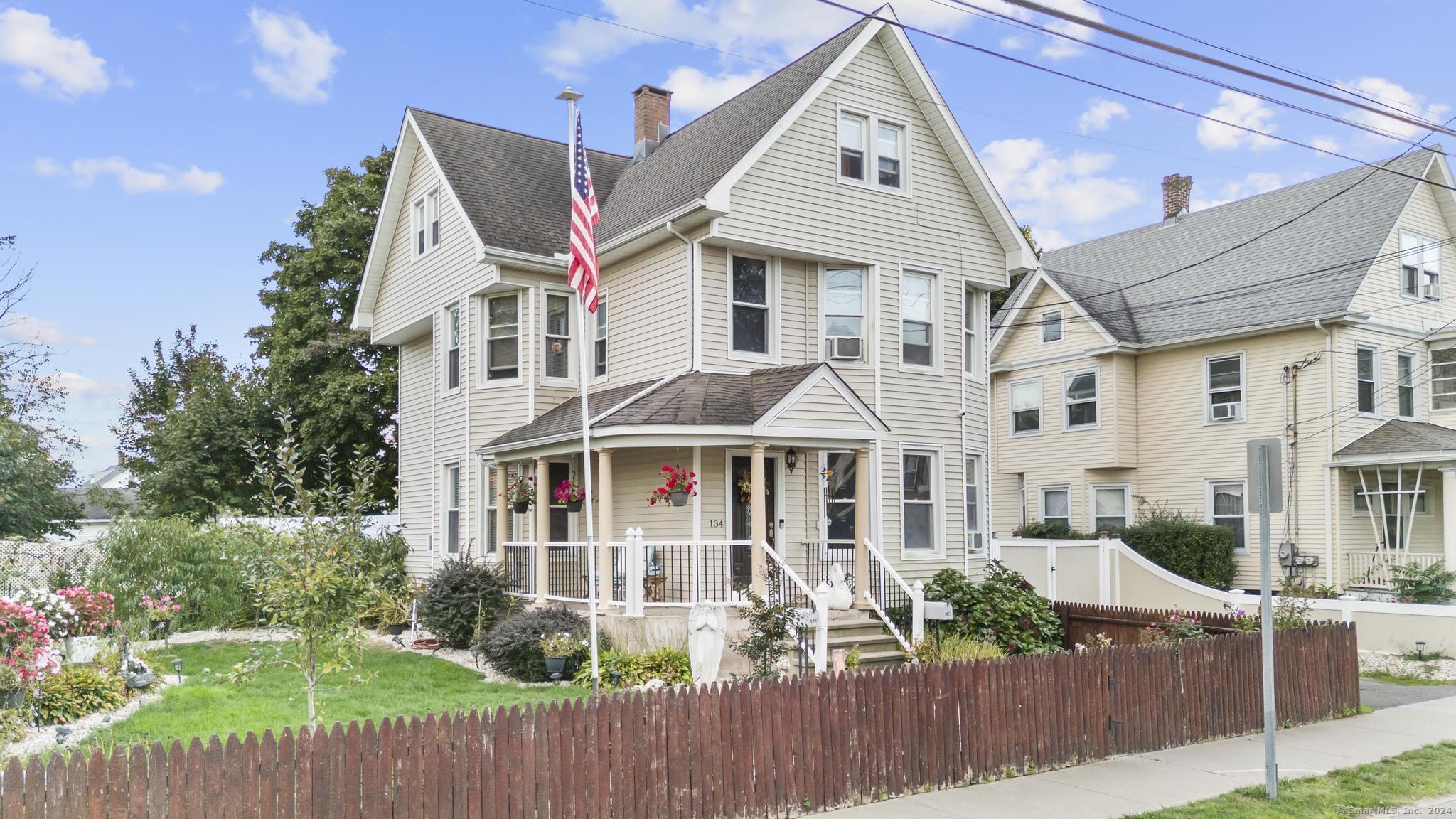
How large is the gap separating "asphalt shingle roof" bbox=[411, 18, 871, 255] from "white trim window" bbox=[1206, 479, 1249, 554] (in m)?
14.2

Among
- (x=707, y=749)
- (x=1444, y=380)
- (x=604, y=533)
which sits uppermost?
(x=1444, y=380)

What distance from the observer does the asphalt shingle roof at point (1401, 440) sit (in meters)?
22.3

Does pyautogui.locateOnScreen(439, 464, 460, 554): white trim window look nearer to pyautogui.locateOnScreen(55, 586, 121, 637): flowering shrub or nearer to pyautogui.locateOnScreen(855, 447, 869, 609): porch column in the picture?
pyautogui.locateOnScreen(55, 586, 121, 637): flowering shrub

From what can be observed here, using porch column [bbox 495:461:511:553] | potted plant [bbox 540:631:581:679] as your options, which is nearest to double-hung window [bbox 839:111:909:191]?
porch column [bbox 495:461:511:553]

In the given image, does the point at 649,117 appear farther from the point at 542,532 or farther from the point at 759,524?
the point at 759,524

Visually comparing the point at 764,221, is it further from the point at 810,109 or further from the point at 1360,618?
the point at 1360,618

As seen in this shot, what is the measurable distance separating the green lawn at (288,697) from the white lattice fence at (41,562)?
4.08 m

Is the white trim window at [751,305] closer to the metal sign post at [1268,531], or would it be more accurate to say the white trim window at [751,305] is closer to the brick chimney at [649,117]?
the brick chimney at [649,117]

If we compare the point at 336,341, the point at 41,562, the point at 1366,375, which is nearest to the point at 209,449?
the point at 336,341

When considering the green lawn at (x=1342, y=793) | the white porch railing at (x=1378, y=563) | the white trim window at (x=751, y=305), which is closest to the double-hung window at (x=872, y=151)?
the white trim window at (x=751, y=305)

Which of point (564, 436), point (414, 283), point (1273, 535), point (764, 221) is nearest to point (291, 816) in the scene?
point (564, 436)

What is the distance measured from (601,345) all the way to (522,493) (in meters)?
2.96

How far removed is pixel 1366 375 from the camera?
2436cm

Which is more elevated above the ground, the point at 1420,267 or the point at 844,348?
the point at 1420,267
